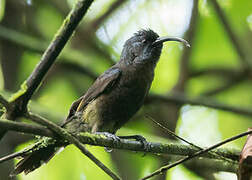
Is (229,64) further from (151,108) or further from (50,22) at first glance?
(50,22)

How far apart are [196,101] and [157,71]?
1313 millimetres

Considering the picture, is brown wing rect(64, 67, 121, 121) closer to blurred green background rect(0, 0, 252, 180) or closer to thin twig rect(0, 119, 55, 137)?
blurred green background rect(0, 0, 252, 180)

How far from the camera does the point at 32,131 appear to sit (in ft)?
8.23

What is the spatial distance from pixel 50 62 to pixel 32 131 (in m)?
0.36

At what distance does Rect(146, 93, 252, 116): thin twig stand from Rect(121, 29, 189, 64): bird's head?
24.9 inches

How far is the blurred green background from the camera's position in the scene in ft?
18.1

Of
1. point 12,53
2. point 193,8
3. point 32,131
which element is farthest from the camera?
point 193,8

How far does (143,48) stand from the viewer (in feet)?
16.8

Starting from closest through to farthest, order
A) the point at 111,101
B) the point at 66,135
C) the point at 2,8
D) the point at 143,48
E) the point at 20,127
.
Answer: the point at 20,127
the point at 66,135
the point at 111,101
the point at 143,48
the point at 2,8

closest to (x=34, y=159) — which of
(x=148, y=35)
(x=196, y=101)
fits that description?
(x=148, y=35)

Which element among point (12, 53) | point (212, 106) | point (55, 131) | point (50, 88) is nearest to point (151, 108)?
point (212, 106)

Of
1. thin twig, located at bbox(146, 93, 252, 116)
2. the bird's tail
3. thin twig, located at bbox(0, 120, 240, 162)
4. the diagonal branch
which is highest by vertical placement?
the diagonal branch

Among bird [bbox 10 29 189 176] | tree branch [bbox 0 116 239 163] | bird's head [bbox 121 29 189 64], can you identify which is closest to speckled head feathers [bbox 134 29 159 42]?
bird's head [bbox 121 29 189 64]

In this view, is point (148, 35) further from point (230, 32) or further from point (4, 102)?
point (4, 102)
